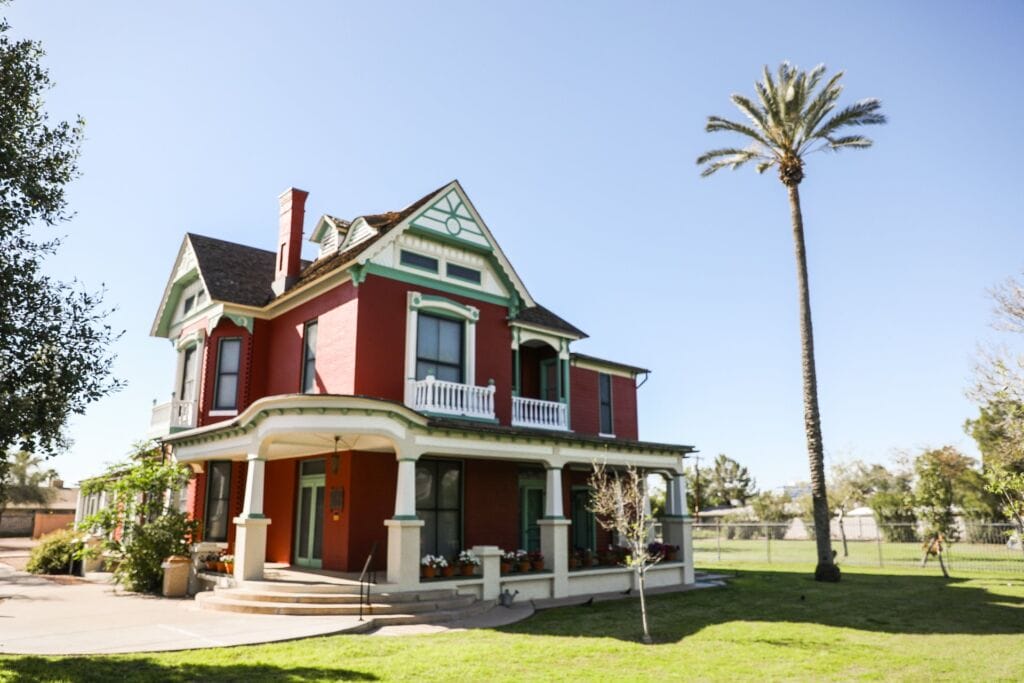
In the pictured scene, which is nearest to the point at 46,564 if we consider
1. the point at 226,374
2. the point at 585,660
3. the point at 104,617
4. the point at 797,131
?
the point at 226,374

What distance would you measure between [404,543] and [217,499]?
818 centimetres

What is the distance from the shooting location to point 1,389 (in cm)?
1077

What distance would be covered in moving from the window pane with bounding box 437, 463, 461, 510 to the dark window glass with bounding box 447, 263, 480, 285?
4.80 m

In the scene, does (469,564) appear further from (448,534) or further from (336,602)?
(336,602)

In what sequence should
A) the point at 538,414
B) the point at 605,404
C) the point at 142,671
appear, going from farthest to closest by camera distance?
1. the point at 605,404
2. the point at 538,414
3. the point at 142,671

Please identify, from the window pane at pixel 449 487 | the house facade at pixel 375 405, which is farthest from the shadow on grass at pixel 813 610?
→ the window pane at pixel 449 487

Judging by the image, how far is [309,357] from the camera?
59.5 ft

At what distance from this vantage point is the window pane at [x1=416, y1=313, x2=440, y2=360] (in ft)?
57.5

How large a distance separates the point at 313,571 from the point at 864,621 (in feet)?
37.4

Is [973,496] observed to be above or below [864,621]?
above

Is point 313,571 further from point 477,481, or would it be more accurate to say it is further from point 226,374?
point 226,374

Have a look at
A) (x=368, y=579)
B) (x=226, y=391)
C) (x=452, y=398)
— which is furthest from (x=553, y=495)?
(x=226, y=391)

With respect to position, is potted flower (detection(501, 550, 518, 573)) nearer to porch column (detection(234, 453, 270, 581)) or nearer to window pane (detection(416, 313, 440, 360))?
window pane (detection(416, 313, 440, 360))

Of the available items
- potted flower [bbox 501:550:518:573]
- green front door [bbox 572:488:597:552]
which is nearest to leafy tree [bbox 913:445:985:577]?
green front door [bbox 572:488:597:552]
